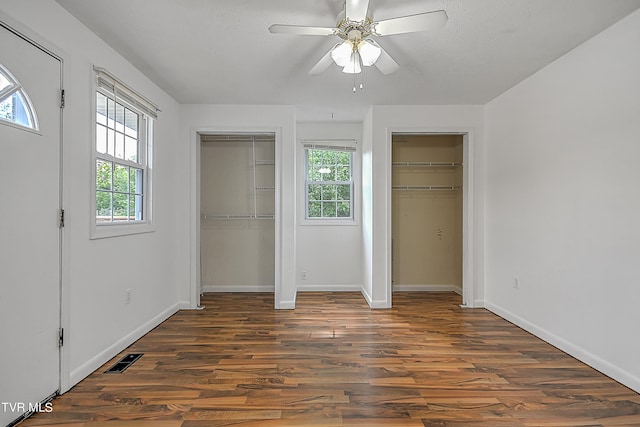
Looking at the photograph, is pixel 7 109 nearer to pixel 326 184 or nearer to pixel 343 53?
pixel 343 53

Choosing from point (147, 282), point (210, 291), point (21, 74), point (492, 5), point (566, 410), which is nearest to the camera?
point (21, 74)

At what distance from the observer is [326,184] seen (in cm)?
525

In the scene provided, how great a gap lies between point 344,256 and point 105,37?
374 cm

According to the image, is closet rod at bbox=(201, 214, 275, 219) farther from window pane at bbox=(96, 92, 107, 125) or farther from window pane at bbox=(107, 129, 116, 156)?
window pane at bbox=(96, 92, 107, 125)

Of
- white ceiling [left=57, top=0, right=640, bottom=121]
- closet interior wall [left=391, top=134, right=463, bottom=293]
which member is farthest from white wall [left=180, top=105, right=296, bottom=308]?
closet interior wall [left=391, top=134, right=463, bottom=293]

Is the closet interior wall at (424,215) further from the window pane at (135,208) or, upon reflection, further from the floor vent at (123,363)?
the floor vent at (123,363)

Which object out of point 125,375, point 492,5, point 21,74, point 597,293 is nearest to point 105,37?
point 21,74

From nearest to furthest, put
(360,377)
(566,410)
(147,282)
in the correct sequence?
(566,410) < (360,377) < (147,282)

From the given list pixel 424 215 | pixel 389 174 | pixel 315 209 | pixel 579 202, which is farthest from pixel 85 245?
pixel 424 215

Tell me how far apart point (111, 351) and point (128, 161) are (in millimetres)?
1582

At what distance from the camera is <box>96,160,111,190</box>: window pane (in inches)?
107

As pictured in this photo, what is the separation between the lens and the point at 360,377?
96.3 inches

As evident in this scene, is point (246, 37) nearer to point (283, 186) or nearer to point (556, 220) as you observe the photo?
point (283, 186)

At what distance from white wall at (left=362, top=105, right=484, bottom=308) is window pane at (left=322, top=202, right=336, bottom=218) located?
1052mm
